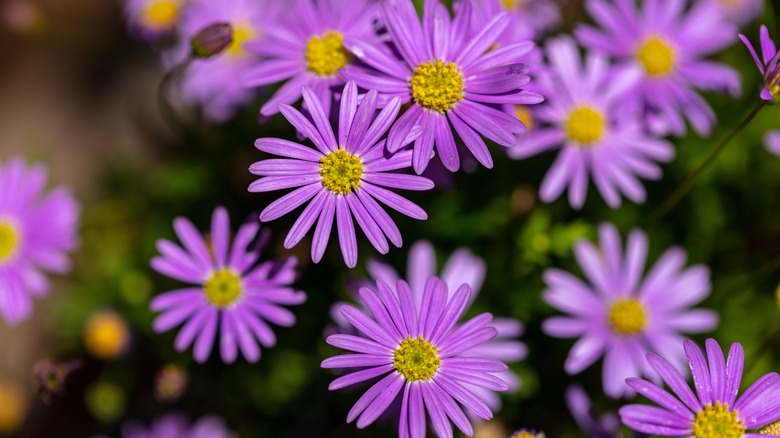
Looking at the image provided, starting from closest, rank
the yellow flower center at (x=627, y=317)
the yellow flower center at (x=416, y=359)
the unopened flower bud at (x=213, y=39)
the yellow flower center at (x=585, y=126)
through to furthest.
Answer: the yellow flower center at (x=416, y=359)
the unopened flower bud at (x=213, y=39)
the yellow flower center at (x=627, y=317)
the yellow flower center at (x=585, y=126)

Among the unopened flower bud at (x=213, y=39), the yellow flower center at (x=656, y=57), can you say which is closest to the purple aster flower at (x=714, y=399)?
the yellow flower center at (x=656, y=57)

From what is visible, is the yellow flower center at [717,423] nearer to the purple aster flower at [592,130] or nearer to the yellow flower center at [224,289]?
the purple aster flower at [592,130]

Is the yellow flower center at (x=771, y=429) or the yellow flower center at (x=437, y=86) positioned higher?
the yellow flower center at (x=437, y=86)

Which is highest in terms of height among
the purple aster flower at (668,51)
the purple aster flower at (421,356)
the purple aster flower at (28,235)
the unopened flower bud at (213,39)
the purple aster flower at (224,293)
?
the purple aster flower at (668,51)

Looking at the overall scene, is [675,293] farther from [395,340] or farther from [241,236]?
[241,236]

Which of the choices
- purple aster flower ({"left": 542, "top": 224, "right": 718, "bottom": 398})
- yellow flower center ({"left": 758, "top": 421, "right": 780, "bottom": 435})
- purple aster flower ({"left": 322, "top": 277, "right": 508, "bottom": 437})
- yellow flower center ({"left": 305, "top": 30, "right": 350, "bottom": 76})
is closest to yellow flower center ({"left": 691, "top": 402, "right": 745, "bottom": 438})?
yellow flower center ({"left": 758, "top": 421, "right": 780, "bottom": 435})

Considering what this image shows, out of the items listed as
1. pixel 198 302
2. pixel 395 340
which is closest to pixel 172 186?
pixel 198 302
